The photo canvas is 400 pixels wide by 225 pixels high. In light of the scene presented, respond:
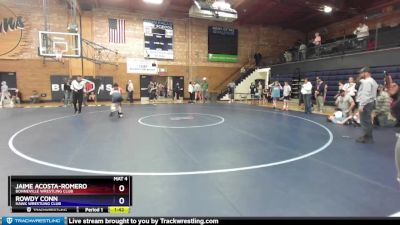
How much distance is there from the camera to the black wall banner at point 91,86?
798 inches

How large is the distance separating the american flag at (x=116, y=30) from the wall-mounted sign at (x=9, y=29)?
6.16 m

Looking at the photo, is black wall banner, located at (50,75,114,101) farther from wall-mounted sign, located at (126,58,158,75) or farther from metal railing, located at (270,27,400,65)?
metal railing, located at (270,27,400,65)

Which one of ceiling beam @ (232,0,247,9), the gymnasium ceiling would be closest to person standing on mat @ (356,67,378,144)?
ceiling beam @ (232,0,247,9)

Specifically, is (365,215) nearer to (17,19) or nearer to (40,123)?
(40,123)

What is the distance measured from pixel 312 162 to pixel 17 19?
22.3 meters

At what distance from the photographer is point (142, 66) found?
22.5m

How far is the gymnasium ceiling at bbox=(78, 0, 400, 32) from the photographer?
20078mm

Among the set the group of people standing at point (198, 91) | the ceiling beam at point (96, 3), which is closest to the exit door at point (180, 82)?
the group of people standing at point (198, 91)

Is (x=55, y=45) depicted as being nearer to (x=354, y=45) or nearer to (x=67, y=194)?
(x=67, y=194)

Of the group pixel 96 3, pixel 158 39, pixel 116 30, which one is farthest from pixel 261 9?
pixel 96 3

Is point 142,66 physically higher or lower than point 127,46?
lower

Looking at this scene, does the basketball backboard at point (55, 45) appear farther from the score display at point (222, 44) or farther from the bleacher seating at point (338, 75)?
the bleacher seating at point (338, 75)

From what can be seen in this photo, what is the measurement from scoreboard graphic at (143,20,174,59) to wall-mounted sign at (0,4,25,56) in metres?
9.16

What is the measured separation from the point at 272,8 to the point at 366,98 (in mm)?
17746
